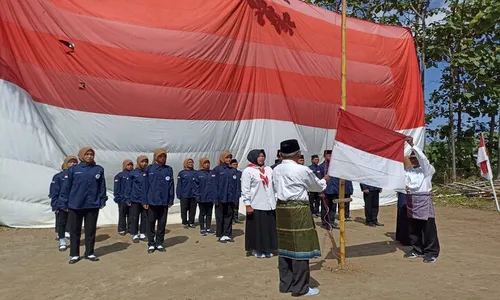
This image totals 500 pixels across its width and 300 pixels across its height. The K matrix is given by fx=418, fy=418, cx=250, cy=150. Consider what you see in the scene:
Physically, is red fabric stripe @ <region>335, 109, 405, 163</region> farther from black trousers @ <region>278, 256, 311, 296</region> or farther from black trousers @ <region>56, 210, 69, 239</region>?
black trousers @ <region>56, 210, 69, 239</region>

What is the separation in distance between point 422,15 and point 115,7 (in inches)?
432

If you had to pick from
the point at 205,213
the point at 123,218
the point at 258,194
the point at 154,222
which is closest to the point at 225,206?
the point at 205,213

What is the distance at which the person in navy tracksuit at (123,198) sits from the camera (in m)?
7.95

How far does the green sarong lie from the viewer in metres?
4.28

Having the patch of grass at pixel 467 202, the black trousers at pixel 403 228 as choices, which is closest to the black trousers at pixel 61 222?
the black trousers at pixel 403 228

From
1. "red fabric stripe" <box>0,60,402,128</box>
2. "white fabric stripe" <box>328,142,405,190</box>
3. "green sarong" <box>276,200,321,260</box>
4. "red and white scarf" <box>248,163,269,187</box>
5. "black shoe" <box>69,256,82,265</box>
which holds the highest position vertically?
"red fabric stripe" <box>0,60,402,128</box>

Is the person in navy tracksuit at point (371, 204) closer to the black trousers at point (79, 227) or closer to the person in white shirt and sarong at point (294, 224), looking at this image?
the person in white shirt and sarong at point (294, 224)

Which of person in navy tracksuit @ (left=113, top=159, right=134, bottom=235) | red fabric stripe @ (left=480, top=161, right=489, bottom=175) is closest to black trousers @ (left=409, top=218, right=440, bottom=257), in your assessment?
person in navy tracksuit @ (left=113, top=159, right=134, bottom=235)

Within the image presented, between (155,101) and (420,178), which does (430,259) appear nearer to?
(420,178)

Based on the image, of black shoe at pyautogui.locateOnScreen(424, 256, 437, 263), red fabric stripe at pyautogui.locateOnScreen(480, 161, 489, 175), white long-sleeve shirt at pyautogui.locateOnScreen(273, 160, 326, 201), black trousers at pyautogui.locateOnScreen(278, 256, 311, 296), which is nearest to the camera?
black trousers at pyautogui.locateOnScreen(278, 256, 311, 296)

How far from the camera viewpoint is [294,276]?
430 centimetres

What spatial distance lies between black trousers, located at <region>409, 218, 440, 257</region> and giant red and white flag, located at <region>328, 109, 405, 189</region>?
0.88 m

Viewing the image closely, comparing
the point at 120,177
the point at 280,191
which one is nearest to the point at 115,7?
the point at 120,177

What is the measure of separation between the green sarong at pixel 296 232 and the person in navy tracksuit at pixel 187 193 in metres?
4.44
